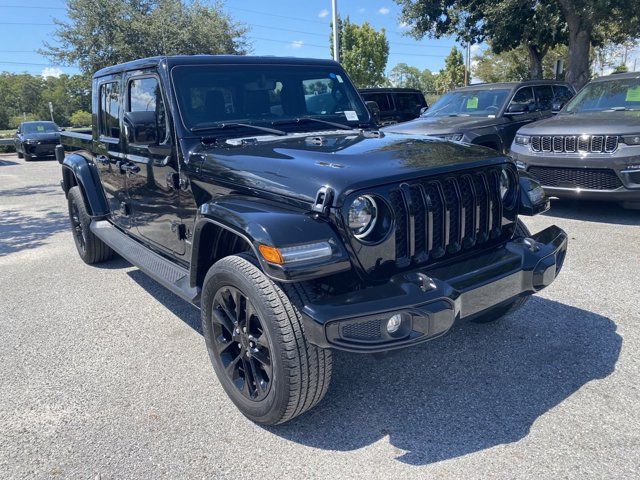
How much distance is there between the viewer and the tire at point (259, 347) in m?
2.35

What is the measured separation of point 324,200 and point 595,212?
5.80 metres

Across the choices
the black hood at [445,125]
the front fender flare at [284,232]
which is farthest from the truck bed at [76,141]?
the black hood at [445,125]

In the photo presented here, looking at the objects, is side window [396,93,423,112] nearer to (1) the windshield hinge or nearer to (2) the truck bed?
(2) the truck bed

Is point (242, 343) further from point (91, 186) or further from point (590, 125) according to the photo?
point (590, 125)

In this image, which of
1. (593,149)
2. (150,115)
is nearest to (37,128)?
(150,115)

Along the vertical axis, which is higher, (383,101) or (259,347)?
(383,101)

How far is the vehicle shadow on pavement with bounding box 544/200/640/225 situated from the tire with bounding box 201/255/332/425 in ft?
17.6

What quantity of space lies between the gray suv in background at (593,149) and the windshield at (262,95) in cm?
354

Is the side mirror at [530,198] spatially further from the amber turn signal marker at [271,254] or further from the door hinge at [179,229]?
the door hinge at [179,229]

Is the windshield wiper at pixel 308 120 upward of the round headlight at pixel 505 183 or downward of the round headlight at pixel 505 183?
upward

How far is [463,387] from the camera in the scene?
300cm

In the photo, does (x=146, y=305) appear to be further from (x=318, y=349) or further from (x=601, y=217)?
(x=601, y=217)

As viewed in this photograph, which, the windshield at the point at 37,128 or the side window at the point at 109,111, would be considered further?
the windshield at the point at 37,128

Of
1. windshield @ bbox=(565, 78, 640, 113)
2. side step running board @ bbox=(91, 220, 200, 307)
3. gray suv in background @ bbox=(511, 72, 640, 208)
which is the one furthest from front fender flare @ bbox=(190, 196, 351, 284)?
windshield @ bbox=(565, 78, 640, 113)
